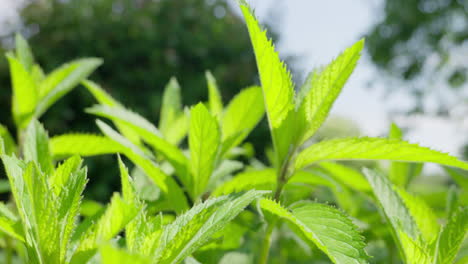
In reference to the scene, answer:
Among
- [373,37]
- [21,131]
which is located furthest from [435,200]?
[373,37]

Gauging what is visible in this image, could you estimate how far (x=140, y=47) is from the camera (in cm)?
775

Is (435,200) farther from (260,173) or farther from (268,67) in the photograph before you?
(268,67)

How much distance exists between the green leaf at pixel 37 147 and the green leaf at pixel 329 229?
15.3 inches

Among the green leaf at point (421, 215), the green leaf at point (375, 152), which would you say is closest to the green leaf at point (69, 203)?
the green leaf at point (375, 152)

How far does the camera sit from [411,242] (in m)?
0.61

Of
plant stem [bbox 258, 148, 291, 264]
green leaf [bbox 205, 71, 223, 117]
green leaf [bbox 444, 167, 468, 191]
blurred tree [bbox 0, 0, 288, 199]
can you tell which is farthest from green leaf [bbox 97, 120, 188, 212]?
blurred tree [bbox 0, 0, 288, 199]

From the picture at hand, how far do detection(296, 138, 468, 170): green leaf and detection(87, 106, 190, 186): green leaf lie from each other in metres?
0.26

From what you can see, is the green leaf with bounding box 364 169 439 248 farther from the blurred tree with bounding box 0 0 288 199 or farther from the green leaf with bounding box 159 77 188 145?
the blurred tree with bounding box 0 0 288 199

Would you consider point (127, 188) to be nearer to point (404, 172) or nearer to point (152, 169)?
point (152, 169)

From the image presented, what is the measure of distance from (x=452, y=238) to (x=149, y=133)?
56 centimetres

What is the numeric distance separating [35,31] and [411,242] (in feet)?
29.3

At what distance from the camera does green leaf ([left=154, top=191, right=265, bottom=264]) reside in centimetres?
49

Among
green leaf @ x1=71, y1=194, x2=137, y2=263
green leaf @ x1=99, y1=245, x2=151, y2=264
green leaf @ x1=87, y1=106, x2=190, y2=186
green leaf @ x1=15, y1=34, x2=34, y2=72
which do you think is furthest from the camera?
green leaf @ x1=15, y1=34, x2=34, y2=72

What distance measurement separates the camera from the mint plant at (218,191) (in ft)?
1.67
